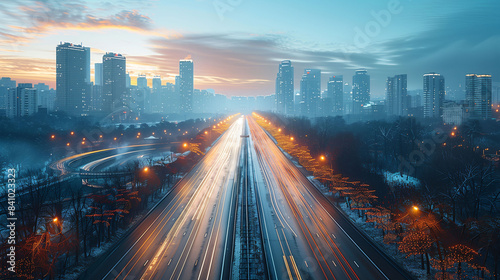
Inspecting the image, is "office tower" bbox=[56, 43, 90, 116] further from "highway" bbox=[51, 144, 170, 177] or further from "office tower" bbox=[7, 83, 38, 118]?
"highway" bbox=[51, 144, 170, 177]

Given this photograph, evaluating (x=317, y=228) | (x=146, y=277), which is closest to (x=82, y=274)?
(x=146, y=277)

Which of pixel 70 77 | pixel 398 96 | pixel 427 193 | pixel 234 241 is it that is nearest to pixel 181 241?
pixel 234 241

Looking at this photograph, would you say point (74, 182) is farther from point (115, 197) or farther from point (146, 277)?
point (146, 277)

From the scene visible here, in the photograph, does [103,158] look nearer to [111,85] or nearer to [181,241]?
[181,241]

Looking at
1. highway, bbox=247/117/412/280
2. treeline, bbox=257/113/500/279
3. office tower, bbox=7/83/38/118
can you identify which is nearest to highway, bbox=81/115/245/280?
highway, bbox=247/117/412/280

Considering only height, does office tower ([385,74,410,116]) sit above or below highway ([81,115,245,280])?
above
